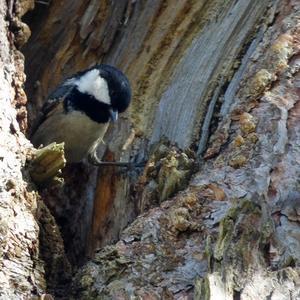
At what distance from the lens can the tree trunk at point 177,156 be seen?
218cm

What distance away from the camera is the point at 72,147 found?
357 centimetres

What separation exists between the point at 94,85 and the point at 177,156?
2.94 ft

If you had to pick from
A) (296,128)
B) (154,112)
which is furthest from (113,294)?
(154,112)

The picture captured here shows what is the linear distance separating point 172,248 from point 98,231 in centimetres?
82

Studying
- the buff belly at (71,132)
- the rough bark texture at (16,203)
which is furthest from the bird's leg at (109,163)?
the rough bark texture at (16,203)

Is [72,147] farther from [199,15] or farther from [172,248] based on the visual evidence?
[172,248]

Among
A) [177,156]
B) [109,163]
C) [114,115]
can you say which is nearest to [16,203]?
[177,156]

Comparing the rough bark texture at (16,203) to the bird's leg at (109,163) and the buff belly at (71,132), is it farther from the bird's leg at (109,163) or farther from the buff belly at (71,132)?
the buff belly at (71,132)

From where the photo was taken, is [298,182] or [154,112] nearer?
[298,182]

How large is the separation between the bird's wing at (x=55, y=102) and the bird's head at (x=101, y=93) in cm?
3

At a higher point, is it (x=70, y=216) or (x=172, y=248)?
(x=70, y=216)

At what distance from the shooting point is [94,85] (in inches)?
137

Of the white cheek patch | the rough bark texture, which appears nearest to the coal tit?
the white cheek patch

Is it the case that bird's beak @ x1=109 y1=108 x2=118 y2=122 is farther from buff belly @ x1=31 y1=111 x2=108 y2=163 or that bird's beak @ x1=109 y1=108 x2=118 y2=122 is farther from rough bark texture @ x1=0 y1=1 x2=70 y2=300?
rough bark texture @ x1=0 y1=1 x2=70 y2=300
